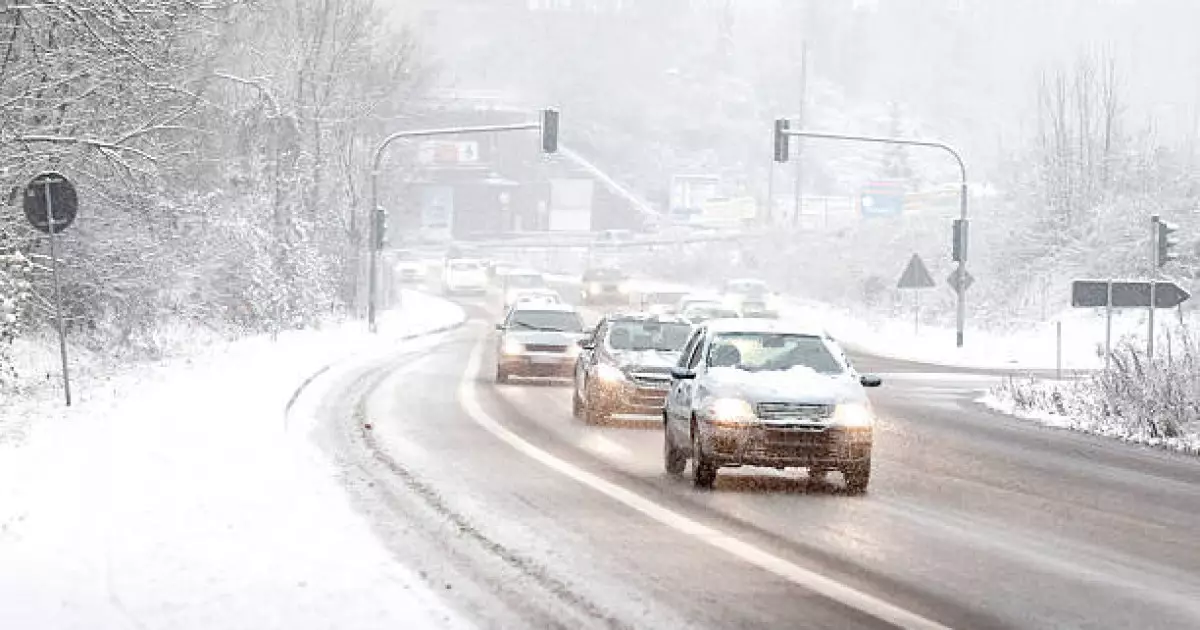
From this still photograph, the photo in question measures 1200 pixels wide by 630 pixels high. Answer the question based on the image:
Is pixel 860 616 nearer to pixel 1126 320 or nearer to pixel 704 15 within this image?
pixel 1126 320

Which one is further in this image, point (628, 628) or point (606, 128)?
point (606, 128)

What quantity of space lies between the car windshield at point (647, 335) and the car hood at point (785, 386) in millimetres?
7724

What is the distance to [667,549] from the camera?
11.8 meters

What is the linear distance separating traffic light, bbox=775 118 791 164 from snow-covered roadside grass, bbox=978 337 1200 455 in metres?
21.3

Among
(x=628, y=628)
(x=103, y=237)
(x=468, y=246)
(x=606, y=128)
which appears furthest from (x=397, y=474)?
(x=606, y=128)

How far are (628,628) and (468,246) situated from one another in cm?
10871

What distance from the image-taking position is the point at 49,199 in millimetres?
21938

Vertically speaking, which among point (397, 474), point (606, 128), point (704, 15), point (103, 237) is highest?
point (704, 15)

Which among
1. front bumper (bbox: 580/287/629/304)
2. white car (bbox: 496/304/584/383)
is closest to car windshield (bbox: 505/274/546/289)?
front bumper (bbox: 580/287/629/304)

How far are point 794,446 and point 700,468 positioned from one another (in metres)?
0.91

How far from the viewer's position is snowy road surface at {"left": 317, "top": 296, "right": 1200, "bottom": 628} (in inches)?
380

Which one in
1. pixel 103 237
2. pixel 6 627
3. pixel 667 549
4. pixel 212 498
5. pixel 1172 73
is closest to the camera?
pixel 6 627

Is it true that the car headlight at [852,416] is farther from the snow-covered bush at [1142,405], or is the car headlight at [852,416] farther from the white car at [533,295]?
the white car at [533,295]

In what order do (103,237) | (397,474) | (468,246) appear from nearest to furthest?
(397,474) < (103,237) < (468,246)
